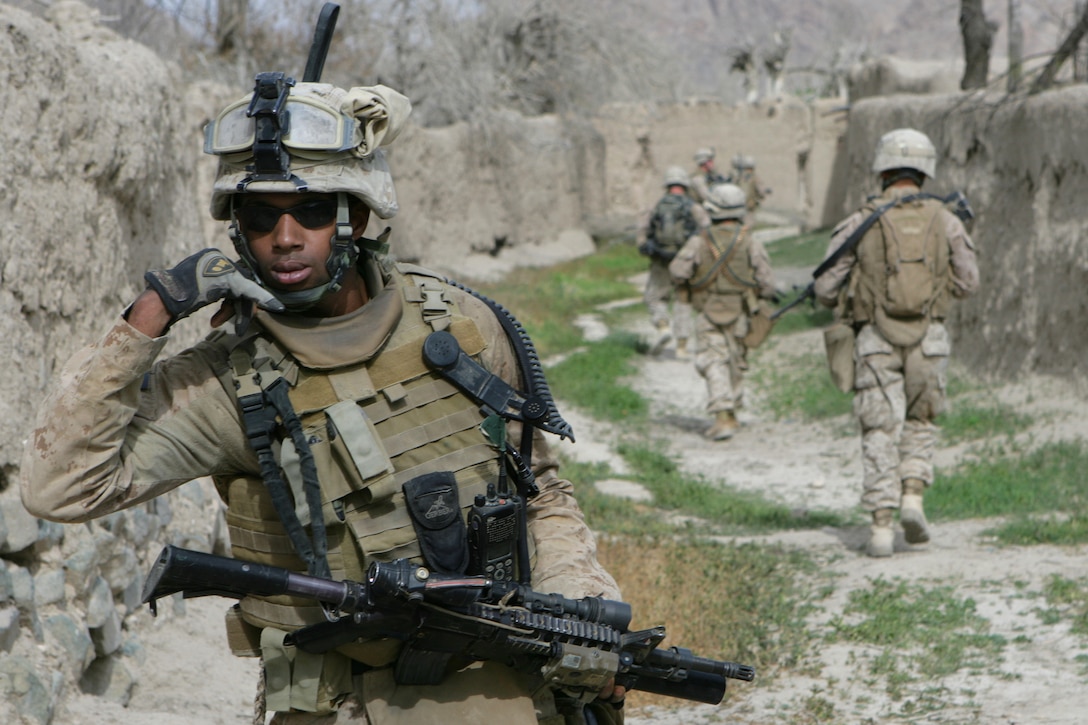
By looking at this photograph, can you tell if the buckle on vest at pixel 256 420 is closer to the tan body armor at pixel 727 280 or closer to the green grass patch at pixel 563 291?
the tan body armor at pixel 727 280

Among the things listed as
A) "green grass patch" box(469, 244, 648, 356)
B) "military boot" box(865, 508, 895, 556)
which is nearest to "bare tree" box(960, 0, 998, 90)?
"green grass patch" box(469, 244, 648, 356)

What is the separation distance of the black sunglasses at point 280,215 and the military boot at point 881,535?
14.4ft

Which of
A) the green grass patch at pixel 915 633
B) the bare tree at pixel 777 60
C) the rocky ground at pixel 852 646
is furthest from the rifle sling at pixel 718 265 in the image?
the bare tree at pixel 777 60

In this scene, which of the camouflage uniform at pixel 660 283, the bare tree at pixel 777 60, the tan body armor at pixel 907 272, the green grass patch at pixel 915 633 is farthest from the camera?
the bare tree at pixel 777 60

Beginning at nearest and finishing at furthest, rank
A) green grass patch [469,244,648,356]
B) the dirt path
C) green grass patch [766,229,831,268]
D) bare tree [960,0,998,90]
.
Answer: the dirt path
bare tree [960,0,998,90]
green grass patch [469,244,648,356]
green grass patch [766,229,831,268]

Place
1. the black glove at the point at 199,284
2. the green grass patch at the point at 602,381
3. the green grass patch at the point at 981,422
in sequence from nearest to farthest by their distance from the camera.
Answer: the black glove at the point at 199,284 → the green grass patch at the point at 981,422 → the green grass patch at the point at 602,381

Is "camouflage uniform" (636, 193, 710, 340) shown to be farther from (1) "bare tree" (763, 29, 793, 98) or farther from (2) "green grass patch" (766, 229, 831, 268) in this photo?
(1) "bare tree" (763, 29, 793, 98)

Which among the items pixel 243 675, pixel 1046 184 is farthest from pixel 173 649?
pixel 1046 184

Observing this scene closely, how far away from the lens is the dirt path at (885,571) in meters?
4.37

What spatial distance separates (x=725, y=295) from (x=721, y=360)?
0.49m

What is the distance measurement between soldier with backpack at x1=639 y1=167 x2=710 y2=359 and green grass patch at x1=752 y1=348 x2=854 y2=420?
87 cm

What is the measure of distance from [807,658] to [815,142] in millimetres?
18582

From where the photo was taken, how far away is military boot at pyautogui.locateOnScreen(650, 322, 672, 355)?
1267 cm

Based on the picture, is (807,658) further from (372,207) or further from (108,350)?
(108,350)
